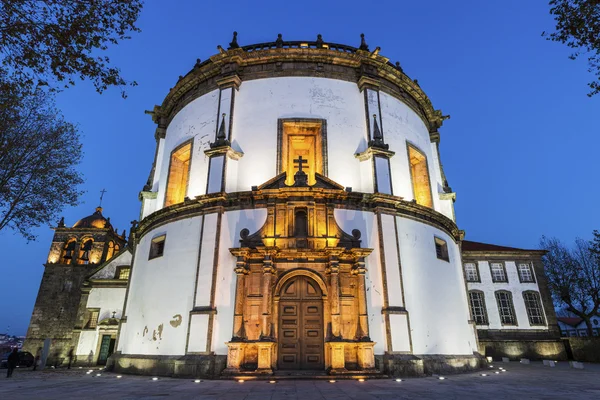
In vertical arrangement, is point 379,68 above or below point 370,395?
above

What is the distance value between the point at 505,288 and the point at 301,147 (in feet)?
73.6

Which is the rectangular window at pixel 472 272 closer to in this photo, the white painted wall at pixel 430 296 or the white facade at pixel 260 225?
the white facade at pixel 260 225

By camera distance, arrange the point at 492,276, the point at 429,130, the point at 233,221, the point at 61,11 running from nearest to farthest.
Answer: the point at 61,11 → the point at 233,221 → the point at 429,130 → the point at 492,276

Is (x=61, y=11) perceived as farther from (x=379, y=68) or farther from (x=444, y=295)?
(x=444, y=295)

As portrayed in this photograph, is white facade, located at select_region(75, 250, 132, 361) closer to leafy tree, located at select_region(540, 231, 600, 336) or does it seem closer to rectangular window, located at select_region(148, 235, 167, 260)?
rectangular window, located at select_region(148, 235, 167, 260)

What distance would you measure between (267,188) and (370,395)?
790 cm

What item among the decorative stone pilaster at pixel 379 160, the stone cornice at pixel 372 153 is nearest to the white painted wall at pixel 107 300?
the stone cornice at pixel 372 153

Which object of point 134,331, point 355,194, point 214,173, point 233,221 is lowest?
point 134,331

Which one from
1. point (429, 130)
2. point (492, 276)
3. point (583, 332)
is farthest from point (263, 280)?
point (583, 332)

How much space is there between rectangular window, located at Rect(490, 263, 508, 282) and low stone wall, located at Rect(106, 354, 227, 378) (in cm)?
2515

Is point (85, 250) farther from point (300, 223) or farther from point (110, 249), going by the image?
point (300, 223)

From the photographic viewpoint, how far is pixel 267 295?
39.8ft

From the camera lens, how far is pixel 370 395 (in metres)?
7.54

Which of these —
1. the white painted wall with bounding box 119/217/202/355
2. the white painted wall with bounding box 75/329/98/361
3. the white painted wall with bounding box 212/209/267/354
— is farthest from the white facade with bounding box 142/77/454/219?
the white painted wall with bounding box 75/329/98/361
